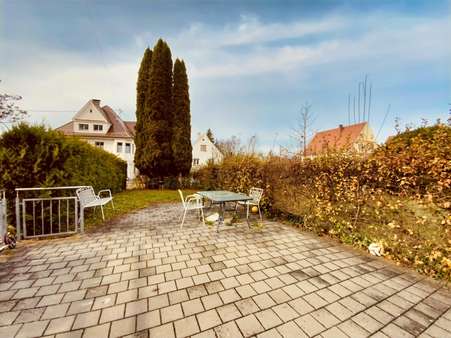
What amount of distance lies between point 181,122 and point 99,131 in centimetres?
1109

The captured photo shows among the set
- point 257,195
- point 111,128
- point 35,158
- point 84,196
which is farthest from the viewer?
point 111,128

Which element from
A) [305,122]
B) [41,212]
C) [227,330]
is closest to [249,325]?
[227,330]

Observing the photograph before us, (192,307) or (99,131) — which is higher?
(99,131)

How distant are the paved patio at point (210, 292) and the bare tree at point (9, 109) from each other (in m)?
13.4

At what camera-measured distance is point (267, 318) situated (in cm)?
175

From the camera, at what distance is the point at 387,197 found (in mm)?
3158

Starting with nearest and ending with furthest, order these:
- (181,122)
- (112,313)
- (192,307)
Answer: (112,313)
(192,307)
(181,122)

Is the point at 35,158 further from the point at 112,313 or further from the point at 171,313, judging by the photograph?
the point at 171,313

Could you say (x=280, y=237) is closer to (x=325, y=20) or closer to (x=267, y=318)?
(x=267, y=318)

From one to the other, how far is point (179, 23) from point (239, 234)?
688 centimetres

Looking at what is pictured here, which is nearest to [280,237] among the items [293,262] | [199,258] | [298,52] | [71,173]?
[293,262]

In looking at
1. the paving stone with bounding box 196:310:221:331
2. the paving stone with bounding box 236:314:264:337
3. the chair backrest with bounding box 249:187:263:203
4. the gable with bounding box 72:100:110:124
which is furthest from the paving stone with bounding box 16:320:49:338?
the gable with bounding box 72:100:110:124

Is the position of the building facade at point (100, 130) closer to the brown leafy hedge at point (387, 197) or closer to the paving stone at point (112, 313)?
the brown leafy hedge at point (387, 197)

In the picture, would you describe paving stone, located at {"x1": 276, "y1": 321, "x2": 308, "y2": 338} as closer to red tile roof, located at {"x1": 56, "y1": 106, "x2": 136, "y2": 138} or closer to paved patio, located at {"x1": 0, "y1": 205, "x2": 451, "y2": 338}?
paved patio, located at {"x1": 0, "y1": 205, "x2": 451, "y2": 338}
